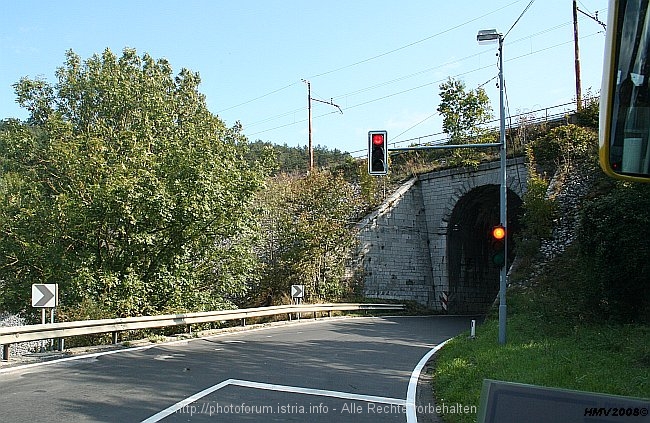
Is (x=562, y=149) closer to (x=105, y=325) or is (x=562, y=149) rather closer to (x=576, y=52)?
(x=576, y=52)

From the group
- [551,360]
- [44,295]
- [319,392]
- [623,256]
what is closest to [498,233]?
[623,256]

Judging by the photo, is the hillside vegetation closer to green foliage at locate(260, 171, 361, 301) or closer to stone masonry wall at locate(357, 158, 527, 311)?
stone masonry wall at locate(357, 158, 527, 311)

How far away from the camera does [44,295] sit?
43.4 ft

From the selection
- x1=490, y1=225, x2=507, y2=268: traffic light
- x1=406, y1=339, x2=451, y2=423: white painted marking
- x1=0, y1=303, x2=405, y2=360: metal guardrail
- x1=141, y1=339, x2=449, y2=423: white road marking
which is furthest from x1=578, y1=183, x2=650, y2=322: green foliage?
x1=0, y1=303, x2=405, y2=360: metal guardrail

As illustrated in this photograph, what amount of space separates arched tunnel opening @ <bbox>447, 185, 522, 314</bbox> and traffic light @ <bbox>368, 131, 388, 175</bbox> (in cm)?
2232

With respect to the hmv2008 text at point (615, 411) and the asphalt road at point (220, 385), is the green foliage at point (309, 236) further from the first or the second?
the hmv2008 text at point (615, 411)

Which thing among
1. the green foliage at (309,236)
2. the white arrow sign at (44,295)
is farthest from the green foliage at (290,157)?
the white arrow sign at (44,295)

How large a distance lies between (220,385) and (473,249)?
106 feet

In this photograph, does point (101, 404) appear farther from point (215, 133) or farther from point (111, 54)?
point (111, 54)

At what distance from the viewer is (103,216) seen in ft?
65.3

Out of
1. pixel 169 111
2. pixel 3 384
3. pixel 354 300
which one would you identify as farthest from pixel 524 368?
pixel 354 300

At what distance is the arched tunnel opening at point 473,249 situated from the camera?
37969 mm

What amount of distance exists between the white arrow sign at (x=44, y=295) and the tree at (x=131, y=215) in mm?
5636

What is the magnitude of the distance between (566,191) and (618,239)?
14.5m
